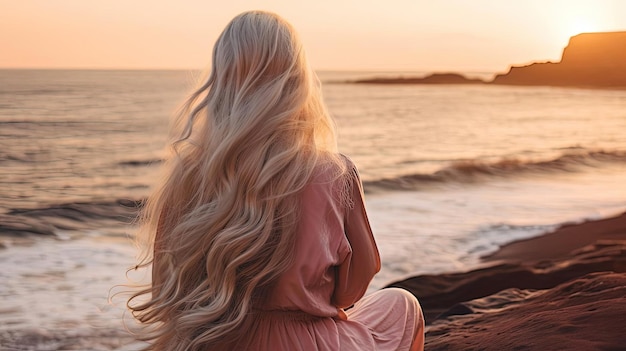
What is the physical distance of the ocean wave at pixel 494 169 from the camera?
1080 centimetres

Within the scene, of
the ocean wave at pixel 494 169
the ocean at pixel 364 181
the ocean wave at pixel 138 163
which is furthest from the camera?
the ocean wave at pixel 138 163

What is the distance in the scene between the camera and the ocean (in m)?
5.51

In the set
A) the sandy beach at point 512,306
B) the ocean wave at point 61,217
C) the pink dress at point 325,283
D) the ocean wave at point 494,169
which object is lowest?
the ocean wave at point 494,169

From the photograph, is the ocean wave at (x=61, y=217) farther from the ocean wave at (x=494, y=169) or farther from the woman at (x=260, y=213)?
the woman at (x=260, y=213)

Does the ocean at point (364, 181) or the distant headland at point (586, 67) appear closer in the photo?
the ocean at point (364, 181)

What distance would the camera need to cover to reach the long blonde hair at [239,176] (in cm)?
191

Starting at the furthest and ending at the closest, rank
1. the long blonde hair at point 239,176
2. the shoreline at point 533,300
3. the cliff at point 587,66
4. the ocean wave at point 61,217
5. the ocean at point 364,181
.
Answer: the cliff at point 587,66 → the ocean wave at point 61,217 → the ocean at point 364,181 → the shoreline at point 533,300 → the long blonde hair at point 239,176

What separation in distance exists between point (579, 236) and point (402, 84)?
129 ft

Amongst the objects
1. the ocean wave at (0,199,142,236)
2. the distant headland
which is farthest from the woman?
the distant headland

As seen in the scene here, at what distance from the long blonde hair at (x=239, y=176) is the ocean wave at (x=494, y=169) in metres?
8.25

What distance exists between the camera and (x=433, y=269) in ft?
18.7

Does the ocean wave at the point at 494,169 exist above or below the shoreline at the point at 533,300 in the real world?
below

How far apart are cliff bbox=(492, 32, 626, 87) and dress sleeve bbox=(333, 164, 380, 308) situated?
9926mm

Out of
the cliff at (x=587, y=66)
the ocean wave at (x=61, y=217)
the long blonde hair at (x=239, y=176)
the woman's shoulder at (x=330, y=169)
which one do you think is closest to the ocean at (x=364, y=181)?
the ocean wave at (x=61, y=217)
